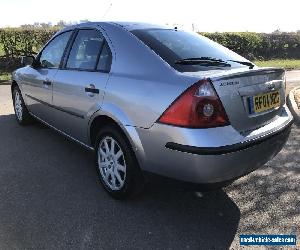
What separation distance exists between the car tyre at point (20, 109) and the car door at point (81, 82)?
5.28ft

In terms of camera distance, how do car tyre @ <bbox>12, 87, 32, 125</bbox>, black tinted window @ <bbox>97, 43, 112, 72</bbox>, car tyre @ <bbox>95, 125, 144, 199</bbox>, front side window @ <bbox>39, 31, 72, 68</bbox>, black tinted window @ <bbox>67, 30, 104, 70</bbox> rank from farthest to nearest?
car tyre @ <bbox>12, 87, 32, 125</bbox> → front side window @ <bbox>39, 31, 72, 68</bbox> → black tinted window @ <bbox>67, 30, 104, 70</bbox> → black tinted window @ <bbox>97, 43, 112, 72</bbox> → car tyre @ <bbox>95, 125, 144, 199</bbox>

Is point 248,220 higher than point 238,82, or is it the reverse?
point 238,82

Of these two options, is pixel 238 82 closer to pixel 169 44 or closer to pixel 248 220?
pixel 169 44

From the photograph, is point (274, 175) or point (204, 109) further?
point (274, 175)

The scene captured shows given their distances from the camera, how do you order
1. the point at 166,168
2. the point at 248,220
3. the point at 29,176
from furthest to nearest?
the point at 29,176, the point at 248,220, the point at 166,168

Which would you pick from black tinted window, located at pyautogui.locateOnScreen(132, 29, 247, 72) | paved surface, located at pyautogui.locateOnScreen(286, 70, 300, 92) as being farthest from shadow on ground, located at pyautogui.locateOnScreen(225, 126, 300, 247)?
paved surface, located at pyautogui.locateOnScreen(286, 70, 300, 92)

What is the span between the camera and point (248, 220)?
3303mm

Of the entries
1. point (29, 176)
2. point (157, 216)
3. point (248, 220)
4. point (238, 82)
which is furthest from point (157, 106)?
point (29, 176)

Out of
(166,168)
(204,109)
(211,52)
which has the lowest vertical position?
(166,168)

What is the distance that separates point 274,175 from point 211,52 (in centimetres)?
162

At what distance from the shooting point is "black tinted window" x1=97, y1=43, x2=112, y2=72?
3715mm

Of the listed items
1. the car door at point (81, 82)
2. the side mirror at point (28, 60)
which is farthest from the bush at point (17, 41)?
the car door at point (81, 82)

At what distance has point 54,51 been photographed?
16.2 feet

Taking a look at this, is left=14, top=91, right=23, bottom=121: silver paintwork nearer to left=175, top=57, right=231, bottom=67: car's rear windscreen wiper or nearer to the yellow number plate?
left=175, top=57, right=231, bottom=67: car's rear windscreen wiper
